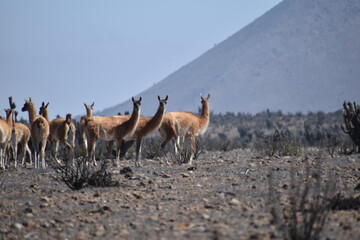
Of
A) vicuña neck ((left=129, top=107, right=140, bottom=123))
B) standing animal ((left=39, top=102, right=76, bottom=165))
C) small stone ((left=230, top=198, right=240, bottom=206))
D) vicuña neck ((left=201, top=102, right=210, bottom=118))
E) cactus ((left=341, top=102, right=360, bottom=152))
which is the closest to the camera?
small stone ((left=230, top=198, right=240, bottom=206))

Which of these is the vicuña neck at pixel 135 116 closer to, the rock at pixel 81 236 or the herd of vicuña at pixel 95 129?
the herd of vicuña at pixel 95 129

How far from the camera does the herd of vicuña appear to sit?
15039mm

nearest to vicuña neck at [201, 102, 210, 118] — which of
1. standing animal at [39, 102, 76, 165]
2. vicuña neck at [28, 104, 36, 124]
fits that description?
standing animal at [39, 102, 76, 165]

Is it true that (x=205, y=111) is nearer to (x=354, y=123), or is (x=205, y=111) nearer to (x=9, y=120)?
(x=354, y=123)

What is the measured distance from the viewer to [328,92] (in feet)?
560

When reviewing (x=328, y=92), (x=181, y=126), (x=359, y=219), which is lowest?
Answer: (x=359, y=219)

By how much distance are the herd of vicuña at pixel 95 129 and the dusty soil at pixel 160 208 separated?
8.05 ft

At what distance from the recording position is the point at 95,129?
1501 centimetres

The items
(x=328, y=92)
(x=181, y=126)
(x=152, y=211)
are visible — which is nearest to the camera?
(x=152, y=211)

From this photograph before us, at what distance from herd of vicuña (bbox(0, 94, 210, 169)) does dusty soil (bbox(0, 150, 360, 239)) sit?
2.45m

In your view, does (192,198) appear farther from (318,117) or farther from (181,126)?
(318,117)

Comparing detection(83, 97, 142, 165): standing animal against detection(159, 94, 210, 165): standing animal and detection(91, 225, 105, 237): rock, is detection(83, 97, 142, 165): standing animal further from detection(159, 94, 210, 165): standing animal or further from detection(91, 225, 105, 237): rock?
detection(91, 225, 105, 237): rock

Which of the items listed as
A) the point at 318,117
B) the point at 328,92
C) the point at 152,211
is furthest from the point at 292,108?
the point at 152,211

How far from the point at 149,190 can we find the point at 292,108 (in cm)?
16571
